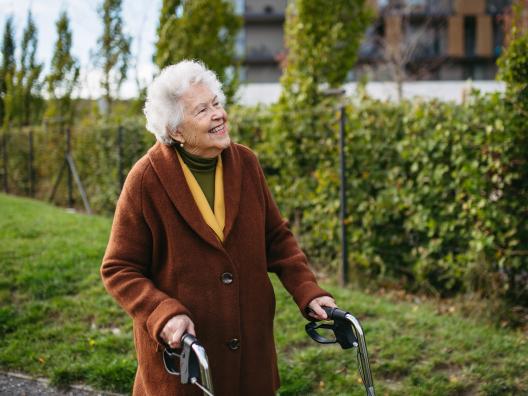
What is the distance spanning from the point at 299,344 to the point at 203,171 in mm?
2591

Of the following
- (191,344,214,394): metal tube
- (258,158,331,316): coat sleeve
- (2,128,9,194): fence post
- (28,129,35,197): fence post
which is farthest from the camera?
(2,128,9,194): fence post

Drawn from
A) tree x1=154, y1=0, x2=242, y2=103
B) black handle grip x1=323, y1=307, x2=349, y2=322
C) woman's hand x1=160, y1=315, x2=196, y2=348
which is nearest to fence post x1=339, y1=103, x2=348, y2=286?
black handle grip x1=323, y1=307, x2=349, y2=322

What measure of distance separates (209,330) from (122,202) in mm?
636

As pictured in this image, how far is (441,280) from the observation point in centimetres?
632

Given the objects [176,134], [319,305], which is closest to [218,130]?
[176,134]

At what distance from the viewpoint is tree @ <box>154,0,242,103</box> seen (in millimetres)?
13484

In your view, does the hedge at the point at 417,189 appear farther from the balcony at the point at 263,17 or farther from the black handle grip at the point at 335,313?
the balcony at the point at 263,17

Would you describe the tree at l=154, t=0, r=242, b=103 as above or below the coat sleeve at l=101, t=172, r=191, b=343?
above

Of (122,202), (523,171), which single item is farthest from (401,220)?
(122,202)

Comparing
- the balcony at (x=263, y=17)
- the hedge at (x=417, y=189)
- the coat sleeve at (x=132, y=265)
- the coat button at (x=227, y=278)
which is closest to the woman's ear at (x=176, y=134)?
the coat sleeve at (x=132, y=265)

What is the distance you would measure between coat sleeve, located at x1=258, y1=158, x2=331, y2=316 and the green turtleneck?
0.28 m

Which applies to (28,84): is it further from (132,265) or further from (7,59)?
(132,265)

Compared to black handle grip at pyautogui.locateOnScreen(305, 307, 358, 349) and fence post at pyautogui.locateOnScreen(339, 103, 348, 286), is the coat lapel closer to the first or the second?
black handle grip at pyautogui.locateOnScreen(305, 307, 358, 349)

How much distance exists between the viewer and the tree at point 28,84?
2269 cm
